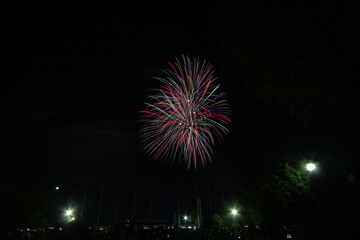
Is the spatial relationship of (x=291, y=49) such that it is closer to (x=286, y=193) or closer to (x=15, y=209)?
(x=286, y=193)

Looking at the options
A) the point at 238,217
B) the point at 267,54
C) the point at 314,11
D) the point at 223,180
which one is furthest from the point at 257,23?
the point at 223,180

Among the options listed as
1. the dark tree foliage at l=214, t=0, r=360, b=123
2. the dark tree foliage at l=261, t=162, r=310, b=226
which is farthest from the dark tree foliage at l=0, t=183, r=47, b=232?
the dark tree foliage at l=261, t=162, r=310, b=226

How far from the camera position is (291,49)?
39.2 feet

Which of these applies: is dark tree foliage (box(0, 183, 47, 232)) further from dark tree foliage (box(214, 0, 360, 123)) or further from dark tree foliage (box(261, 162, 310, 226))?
dark tree foliage (box(261, 162, 310, 226))

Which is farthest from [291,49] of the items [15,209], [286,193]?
[15,209]

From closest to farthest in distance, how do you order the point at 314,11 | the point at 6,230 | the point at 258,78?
the point at 314,11 → the point at 258,78 → the point at 6,230

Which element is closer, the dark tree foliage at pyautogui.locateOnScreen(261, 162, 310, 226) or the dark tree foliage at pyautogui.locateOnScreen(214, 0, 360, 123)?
the dark tree foliage at pyautogui.locateOnScreen(214, 0, 360, 123)

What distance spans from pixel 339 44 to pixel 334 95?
106 inches

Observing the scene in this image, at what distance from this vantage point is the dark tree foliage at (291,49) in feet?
36.9

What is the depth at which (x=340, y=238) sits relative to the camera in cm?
285

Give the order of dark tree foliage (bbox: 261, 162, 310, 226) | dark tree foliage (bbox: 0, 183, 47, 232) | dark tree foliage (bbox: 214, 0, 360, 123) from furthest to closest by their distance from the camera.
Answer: dark tree foliage (bbox: 261, 162, 310, 226) → dark tree foliage (bbox: 0, 183, 47, 232) → dark tree foliage (bbox: 214, 0, 360, 123)

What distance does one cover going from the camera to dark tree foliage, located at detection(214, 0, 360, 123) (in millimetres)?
11250

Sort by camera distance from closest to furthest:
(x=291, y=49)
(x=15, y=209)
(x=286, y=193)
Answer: (x=291, y=49) < (x=15, y=209) < (x=286, y=193)

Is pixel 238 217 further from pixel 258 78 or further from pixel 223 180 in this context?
pixel 258 78
